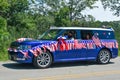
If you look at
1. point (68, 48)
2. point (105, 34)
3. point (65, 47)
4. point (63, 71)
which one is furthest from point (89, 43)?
point (63, 71)

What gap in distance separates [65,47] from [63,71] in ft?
5.28

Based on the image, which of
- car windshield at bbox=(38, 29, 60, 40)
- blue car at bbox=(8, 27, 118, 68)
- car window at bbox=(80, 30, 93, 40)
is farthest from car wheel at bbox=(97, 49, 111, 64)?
car windshield at bbox=(38, 29, 60, 40)

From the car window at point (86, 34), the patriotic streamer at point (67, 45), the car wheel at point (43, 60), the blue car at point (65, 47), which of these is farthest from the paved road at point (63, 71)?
the car window at point (86, 34)

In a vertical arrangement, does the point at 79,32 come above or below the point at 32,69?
above

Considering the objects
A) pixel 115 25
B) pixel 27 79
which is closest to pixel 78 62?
pixel 27 79

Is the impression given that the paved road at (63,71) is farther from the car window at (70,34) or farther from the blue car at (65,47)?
the car window at (70,34)

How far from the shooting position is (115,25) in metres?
37.1

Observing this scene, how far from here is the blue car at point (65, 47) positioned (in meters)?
Result: 15.1

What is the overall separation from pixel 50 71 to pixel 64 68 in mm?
1148

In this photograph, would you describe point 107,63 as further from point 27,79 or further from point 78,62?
point 27,79

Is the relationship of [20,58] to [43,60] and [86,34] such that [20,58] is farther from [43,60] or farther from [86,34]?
[86,34]

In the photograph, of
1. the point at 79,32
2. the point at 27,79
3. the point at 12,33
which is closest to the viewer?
the point at 27,79

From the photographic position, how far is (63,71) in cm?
1451

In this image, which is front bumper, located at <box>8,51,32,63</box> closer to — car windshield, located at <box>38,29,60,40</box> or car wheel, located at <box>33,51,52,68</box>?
car wheel, located at <box>33,51,52,68</box>
